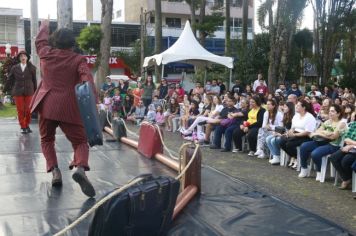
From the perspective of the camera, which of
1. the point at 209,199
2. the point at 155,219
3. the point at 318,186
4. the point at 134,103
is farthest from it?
the point at 134,103

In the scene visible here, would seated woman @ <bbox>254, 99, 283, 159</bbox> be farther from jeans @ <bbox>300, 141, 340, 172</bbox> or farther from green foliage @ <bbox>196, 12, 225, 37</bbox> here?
green foliage @ <bbox>196, 12, 225, 37</bbox>

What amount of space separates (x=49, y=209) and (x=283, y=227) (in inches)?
77.9

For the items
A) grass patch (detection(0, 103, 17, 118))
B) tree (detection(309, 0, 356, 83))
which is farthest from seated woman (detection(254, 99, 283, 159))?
tree (detection(309, 0, 356, 83))

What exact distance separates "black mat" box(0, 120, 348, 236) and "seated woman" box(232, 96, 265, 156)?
332cm

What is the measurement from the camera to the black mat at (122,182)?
3781 mm

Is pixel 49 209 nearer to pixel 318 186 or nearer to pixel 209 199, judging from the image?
pixel 209 199

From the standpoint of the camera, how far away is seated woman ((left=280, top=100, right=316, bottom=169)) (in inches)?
299

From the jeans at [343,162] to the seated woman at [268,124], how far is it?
231 cm

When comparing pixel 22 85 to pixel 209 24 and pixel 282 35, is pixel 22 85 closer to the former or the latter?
pixel 282 35

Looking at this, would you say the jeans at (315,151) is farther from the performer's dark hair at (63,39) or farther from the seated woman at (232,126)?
the performer's dark hair at (63,39)

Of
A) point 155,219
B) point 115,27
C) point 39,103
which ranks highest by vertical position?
point 115,27

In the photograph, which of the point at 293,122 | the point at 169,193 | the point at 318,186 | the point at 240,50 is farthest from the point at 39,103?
the point at 240,50

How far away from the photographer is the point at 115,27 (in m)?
43.8

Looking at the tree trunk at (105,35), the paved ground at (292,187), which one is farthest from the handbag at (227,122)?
the tree trunk at (105,35)
